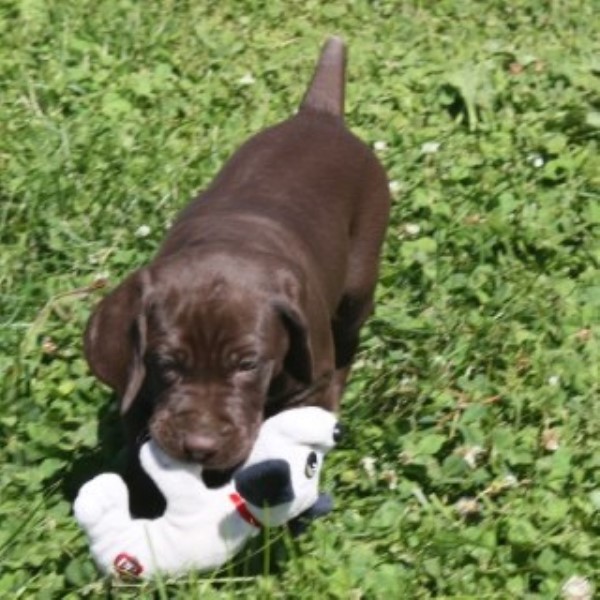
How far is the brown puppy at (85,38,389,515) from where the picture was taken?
3.75 meters

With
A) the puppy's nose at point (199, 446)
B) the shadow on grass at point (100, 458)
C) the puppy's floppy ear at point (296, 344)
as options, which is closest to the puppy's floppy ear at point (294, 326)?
the puppy's floppy ear at point (296, 344)

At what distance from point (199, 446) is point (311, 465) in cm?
26

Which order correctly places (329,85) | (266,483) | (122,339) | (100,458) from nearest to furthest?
1. (266,483)
2. (122,339)
3. (100,458)
4. (329,85)

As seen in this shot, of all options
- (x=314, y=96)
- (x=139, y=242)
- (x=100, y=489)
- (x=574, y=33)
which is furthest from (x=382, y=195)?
(x=574, y=33)

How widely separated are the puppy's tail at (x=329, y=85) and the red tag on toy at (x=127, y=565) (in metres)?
1.97

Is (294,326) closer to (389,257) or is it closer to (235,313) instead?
(235,313)

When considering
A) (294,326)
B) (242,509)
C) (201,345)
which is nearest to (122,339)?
(201,345)

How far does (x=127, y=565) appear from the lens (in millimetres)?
3668

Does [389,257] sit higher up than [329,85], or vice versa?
[329,85]

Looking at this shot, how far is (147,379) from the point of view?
3896mm

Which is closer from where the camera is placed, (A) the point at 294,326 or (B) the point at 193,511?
(B) the point at 193,511

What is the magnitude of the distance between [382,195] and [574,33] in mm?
2566

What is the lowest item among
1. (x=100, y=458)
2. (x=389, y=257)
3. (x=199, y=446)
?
(x=389, y=257)

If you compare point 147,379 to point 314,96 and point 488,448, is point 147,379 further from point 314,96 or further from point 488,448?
point 314,96
